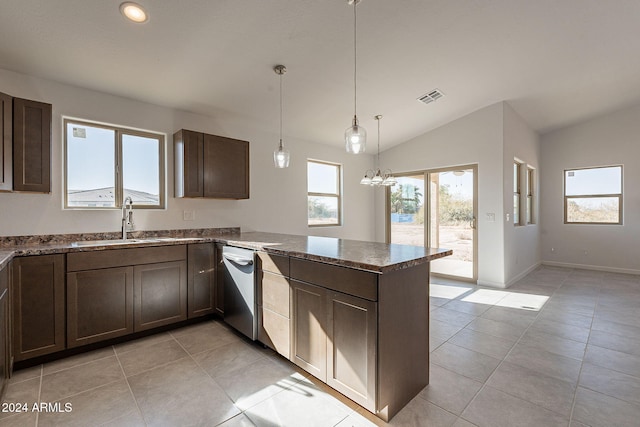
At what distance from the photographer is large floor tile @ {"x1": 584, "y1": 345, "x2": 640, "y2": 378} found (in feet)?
7.35

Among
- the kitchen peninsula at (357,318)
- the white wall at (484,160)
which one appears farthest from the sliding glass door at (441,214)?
the kitchen peninsula at (357,318)

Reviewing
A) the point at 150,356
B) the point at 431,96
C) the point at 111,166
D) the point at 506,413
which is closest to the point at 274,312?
the point at 150,356

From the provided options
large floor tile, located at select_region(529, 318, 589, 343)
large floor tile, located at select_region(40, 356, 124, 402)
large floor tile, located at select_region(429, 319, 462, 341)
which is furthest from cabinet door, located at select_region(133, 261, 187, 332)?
large floor tile, located at select_region(529, 318, 589, 343)

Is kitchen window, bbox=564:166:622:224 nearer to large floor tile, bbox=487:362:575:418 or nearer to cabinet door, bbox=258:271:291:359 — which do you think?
large floor tile, bbox=487:362:575:418

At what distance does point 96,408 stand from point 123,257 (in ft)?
4.01

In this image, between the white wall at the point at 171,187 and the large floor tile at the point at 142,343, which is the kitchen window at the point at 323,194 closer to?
the white wall at the point at 171,187

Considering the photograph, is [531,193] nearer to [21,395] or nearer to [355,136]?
[355,136]

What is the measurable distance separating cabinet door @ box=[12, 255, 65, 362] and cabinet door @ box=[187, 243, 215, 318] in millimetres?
1009

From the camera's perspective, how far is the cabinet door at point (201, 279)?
3059 millimetres

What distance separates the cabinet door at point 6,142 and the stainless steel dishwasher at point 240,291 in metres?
1.75

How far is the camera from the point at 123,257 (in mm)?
2635

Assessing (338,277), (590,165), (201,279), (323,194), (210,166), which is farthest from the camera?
(590,165)

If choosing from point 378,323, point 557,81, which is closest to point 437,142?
point 557,81

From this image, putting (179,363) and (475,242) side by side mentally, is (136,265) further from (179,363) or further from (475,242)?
(475,242)
